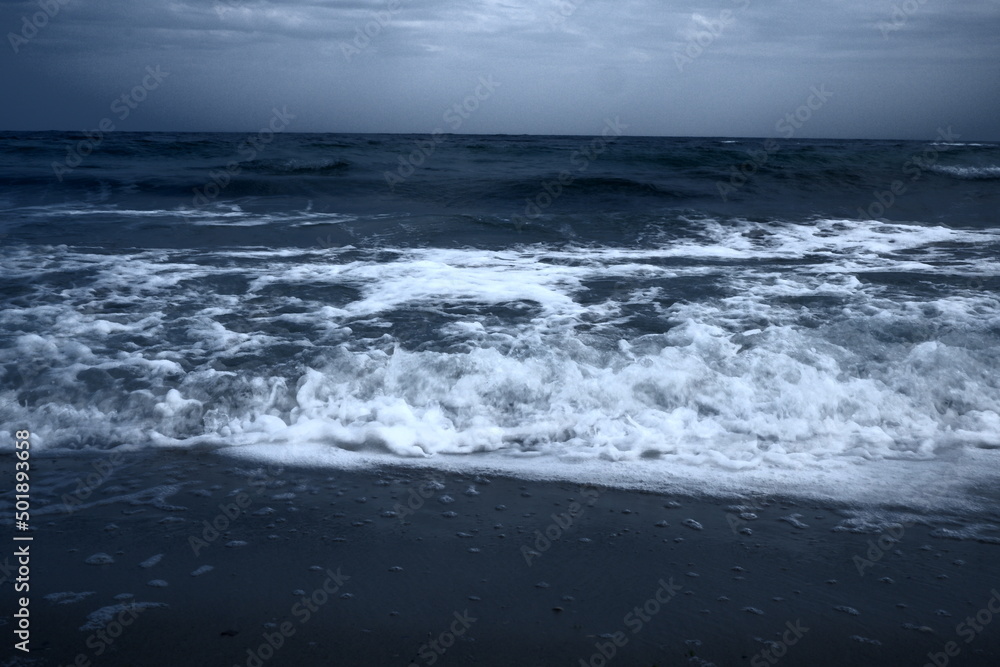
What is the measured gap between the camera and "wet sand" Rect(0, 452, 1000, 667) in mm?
2748

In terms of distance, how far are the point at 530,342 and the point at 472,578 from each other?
126 inches

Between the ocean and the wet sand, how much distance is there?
46cm

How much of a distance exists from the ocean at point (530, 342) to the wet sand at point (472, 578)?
46 cm

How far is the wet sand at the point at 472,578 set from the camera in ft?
9.02

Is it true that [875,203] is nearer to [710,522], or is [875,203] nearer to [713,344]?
[713,344]

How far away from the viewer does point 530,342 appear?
623 cm
